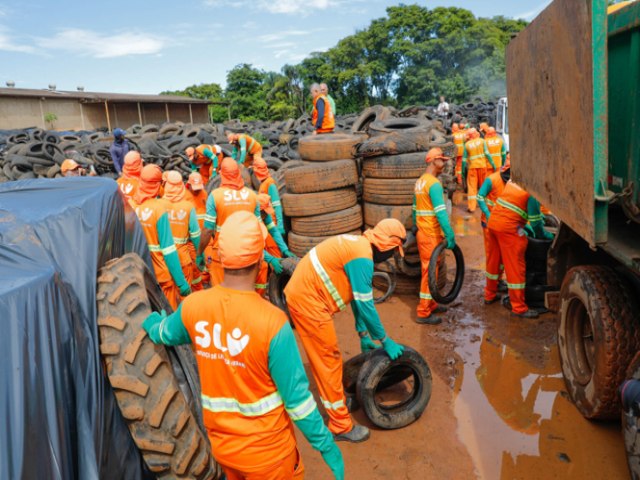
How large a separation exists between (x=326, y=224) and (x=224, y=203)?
1.93 metres

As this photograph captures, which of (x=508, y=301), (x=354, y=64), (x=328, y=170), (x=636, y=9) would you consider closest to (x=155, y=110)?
(x=354, y=64)

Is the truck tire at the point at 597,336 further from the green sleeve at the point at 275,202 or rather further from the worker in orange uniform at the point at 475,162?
the worker in orange uniform at the point at 475,162

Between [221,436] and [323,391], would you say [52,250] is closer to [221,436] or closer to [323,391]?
[221,436]

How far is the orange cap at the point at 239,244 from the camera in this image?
2145mm

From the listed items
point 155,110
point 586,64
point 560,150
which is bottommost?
point 560,150

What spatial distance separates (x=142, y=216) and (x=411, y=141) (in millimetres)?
4309

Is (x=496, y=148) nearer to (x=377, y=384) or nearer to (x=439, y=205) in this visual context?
(x=439, y=205)

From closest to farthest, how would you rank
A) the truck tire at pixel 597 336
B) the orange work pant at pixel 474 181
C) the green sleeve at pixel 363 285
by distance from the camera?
the truck tire at pixel 597 336, the green sleeve at pixel 363 285, the orange work pant at pixel 474 181

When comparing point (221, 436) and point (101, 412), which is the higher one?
point (101, 412)

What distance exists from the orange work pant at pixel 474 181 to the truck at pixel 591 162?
7.00 meters

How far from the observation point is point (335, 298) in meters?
3.81

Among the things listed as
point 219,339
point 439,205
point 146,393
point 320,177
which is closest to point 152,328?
point 146,393

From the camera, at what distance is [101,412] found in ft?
7.14

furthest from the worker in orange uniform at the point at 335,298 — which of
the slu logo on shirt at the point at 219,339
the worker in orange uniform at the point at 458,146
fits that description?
the worker in orange uniform at the point at 458,146
